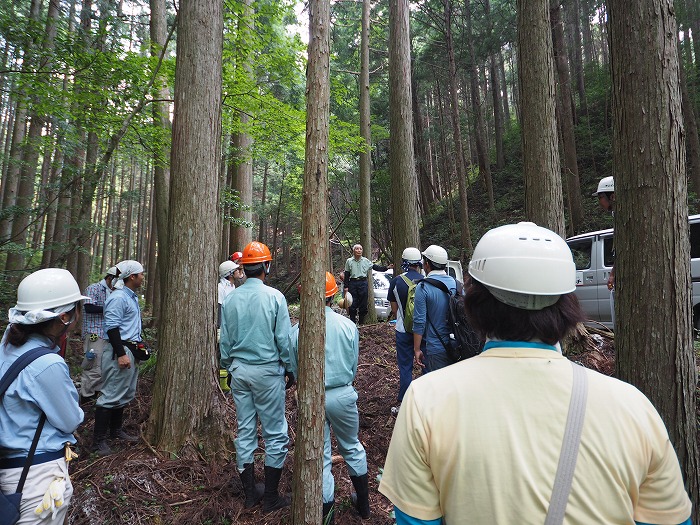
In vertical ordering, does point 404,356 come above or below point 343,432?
above

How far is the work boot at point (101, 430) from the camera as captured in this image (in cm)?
427

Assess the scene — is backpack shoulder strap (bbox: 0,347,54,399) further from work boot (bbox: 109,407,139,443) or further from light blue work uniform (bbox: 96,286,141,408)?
work boot (bbox: 109,407,139,443)

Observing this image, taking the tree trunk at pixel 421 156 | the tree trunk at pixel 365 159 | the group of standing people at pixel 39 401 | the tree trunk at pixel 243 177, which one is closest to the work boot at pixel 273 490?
the group of standing people at pixel 39 401

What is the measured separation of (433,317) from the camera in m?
4.52

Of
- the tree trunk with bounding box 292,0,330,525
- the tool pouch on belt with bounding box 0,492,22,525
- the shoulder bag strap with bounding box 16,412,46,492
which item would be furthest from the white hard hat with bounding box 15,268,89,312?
the tree trunk with bounding box 292,0,330,525

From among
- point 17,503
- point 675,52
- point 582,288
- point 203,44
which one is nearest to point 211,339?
point 17,503

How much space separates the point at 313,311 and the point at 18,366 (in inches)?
61.0

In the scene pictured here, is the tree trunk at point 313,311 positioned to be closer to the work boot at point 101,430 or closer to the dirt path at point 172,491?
the dirt path at point 172,491

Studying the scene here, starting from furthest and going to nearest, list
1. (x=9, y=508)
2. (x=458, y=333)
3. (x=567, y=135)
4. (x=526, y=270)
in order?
(x=567, y=135) → (x=458, y=333) → (x=9, y=508) → (x=526, y=270)

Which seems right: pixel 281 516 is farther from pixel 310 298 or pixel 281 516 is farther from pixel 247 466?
pixel 310 298

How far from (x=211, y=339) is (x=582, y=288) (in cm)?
726

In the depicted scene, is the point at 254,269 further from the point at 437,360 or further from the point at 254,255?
the point at 437,360

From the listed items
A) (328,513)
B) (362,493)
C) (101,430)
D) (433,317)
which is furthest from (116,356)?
(433,317)

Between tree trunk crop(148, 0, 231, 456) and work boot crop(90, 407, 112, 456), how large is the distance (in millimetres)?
750
